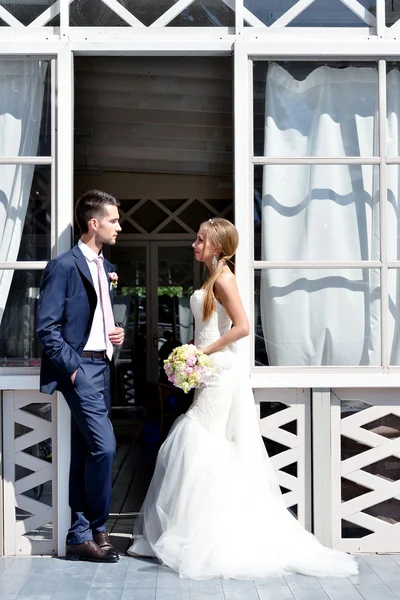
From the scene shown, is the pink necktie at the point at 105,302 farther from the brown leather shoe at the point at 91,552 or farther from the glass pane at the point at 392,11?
the glass pane at the point at 392,11

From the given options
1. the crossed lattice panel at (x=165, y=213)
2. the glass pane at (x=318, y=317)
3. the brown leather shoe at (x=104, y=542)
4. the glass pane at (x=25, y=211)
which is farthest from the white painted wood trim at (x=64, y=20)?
the crossed lattice panel at (x=165, y=213)

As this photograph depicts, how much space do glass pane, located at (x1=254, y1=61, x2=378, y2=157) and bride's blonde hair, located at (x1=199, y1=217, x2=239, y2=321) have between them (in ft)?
1.82

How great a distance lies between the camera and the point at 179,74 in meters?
6.10

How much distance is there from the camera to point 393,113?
4.55 meters

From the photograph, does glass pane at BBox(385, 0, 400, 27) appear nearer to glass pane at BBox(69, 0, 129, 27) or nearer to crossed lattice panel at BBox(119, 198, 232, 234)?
glass pane at BBox(69, 0, 129, 27)

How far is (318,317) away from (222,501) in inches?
47.3

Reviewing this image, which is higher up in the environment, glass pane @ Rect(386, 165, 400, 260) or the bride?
glass pane @ Rect(386, 165, 400, 260)

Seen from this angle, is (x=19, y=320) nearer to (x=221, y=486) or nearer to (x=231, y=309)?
(x=231, y=309)

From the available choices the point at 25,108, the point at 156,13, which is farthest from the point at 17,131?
the point at 156,13

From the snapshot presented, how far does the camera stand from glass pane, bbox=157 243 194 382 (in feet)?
34.6

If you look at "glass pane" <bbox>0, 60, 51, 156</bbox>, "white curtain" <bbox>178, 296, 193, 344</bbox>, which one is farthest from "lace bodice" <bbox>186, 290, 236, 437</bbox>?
"white curtain" <bbox>178, 296, 193, 344</bbox>

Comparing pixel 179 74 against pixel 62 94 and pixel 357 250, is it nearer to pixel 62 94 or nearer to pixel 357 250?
pixel 62 94

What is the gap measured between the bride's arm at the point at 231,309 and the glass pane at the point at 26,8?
1875 mm

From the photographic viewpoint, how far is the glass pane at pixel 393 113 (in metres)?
4.54
